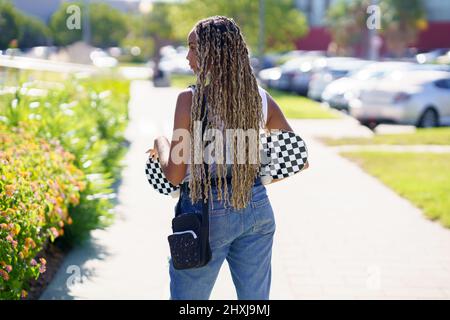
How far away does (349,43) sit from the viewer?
65250 millimetres

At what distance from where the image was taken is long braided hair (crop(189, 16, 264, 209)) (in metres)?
3.21

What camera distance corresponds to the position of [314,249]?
6.81 meters

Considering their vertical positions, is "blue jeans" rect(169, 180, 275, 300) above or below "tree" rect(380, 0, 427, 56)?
above

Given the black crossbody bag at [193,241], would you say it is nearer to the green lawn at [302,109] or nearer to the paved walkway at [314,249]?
the paved walkway at [314,249]

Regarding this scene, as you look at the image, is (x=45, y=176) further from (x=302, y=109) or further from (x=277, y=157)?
(x=302, y=109)

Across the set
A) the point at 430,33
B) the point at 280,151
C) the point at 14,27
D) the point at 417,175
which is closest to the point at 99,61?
the point at 417,175

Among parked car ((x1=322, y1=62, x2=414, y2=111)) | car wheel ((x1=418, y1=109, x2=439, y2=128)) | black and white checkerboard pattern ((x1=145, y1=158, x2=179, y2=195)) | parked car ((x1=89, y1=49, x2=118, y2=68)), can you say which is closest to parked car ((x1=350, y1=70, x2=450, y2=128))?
car wheel ((x1=418, y1=109, x2=439, y2=128))

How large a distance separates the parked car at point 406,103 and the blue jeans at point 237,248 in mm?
14386

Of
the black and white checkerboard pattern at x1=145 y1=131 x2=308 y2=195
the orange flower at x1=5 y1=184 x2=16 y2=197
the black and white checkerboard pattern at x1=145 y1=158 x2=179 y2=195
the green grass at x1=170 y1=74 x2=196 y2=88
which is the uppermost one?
the black and white checkerboard pattern at x1=145 y1=131 x2=308 y2=195

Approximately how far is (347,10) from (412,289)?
201ft

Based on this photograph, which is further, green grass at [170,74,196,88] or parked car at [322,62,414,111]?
green grass at [170,74,196,88]

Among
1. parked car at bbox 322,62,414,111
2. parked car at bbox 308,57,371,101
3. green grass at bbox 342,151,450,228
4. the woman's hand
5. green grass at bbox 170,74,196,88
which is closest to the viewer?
the woman's hand

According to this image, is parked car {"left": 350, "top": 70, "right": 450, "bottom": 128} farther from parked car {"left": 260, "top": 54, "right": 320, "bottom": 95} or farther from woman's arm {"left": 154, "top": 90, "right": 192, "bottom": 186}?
woman's arm {"left": 154, "top": 90, "right": 192, "bottom": 186}

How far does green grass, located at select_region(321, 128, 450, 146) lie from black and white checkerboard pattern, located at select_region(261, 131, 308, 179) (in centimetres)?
1105
